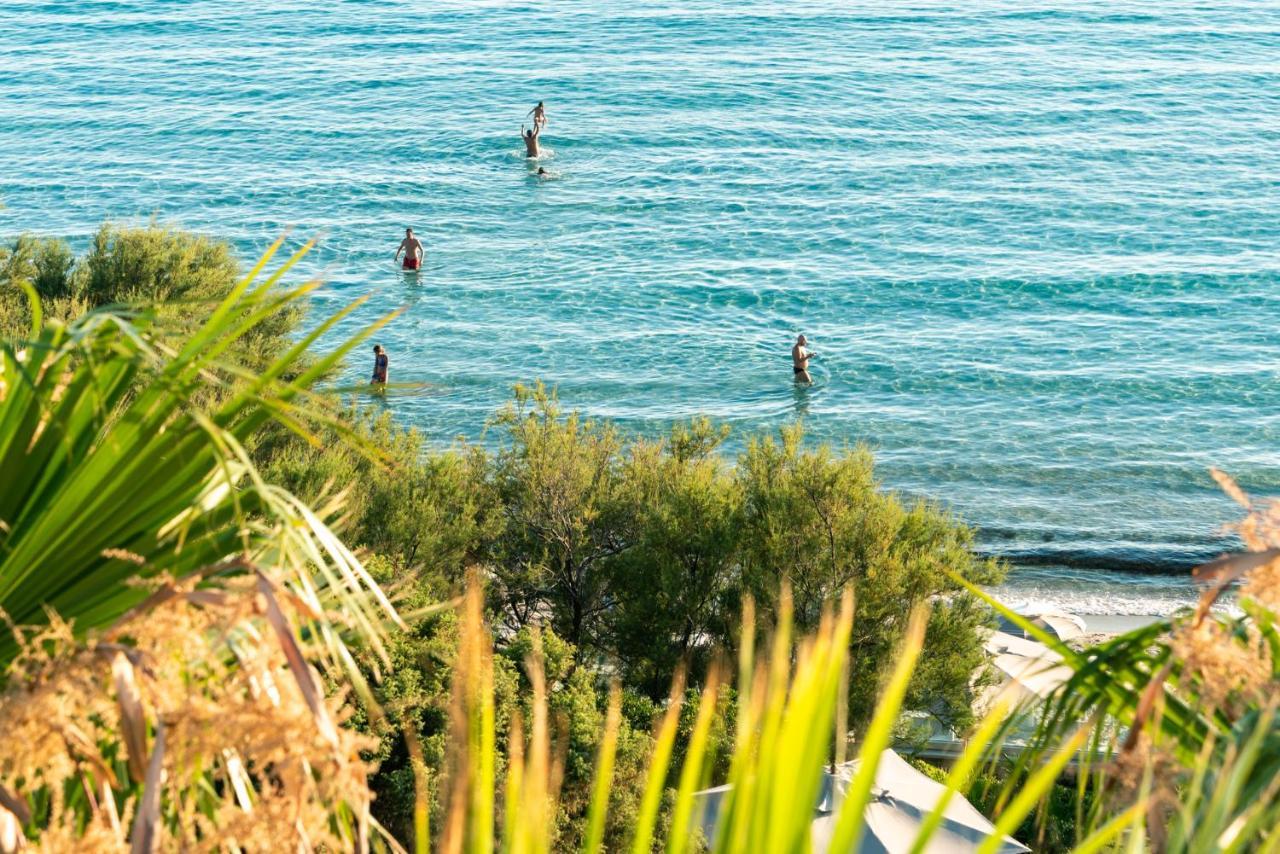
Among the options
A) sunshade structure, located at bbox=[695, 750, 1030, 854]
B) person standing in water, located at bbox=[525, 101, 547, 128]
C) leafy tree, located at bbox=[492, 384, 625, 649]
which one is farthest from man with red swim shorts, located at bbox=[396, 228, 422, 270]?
sunshade structure, located at bbox=[695, 750, 1030, 854]

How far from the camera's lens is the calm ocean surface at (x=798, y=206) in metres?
24.6

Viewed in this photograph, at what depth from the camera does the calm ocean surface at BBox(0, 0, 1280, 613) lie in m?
24.6

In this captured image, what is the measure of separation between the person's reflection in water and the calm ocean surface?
0.07 m

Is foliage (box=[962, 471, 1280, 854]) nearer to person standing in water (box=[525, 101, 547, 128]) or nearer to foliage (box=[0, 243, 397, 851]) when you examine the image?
foliage (box=[0, 243, 397, 851])

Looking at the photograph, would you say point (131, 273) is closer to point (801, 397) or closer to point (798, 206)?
point (801, 397)

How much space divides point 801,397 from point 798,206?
12.5m

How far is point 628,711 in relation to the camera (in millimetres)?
11367

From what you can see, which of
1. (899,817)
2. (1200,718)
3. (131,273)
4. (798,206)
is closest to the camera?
(1200,718)

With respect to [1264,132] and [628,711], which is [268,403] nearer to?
[628,711]

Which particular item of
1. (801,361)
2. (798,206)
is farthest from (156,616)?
(798,206)

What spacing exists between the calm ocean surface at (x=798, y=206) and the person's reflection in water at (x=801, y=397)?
0.07m

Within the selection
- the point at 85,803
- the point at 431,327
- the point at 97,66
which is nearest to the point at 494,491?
the point at 85,803

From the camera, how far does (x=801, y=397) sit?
25.7 m

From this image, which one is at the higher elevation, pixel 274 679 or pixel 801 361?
pixel 274 679
